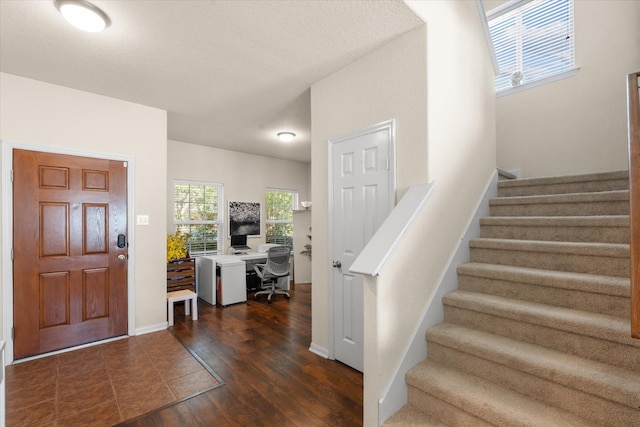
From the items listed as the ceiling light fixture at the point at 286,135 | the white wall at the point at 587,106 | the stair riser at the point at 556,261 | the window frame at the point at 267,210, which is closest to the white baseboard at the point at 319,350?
the stair riser at the point at 556,261

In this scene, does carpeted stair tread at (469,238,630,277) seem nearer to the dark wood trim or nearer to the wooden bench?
the dark wood trim

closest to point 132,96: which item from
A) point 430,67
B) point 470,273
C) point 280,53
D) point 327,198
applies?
point 280,53

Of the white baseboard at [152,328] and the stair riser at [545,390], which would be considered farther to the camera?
the white baseboard at [152,328]

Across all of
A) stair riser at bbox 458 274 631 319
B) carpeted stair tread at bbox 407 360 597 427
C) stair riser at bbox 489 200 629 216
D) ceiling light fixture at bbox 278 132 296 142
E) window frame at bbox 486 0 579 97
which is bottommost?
carpeted stair tread at bbox 407 360 597 427

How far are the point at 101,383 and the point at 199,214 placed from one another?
11.5 feet

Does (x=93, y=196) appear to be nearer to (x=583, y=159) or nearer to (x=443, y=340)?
(x=443, y=340)

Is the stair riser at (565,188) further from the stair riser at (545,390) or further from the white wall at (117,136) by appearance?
the white wall at (117,136)

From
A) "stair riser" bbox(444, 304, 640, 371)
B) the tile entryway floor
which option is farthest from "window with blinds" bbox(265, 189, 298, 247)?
"stair riser" bbox(444, 304, 640, 371)

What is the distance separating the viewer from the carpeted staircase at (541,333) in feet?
4.55

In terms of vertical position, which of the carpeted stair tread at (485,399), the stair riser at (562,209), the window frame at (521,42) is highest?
the window frame at (521,42)

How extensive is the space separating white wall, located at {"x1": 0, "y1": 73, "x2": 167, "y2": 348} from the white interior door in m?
2.28

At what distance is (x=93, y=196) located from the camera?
3.20 metres

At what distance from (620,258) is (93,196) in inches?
178

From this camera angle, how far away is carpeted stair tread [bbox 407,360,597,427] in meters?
1.36
